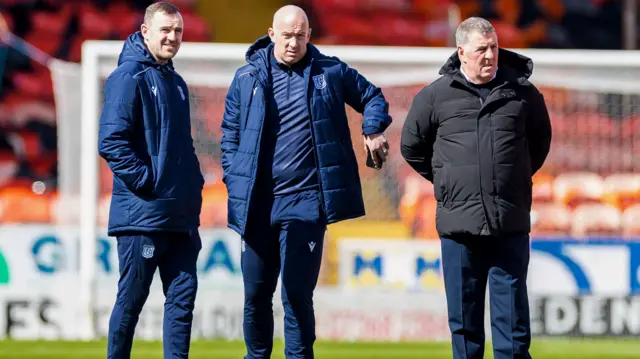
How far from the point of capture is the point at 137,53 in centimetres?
597

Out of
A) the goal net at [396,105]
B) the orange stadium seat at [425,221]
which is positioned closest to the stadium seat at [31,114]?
the goal net at [396,105]

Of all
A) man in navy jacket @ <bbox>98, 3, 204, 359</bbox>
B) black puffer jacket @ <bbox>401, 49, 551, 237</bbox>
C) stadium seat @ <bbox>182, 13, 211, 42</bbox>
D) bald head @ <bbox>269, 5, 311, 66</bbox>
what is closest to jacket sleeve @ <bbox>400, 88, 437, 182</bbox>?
black puffer jacket @ <bbox>401, 49, 551, 237</bbox>

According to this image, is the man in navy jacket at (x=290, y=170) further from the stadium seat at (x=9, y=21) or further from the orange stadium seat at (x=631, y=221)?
the stadium seat at (x=9, y=21)

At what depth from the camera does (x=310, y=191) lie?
19.3 feet

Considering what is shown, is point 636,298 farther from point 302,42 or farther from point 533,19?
A: point 533,19

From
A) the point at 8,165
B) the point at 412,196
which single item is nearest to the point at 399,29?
the point at 8,165

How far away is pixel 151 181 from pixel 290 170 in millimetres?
651

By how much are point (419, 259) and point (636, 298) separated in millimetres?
1706

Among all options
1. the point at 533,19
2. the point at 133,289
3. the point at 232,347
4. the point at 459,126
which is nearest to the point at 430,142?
the point at 459,126

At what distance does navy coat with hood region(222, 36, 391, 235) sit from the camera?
19.2 feet

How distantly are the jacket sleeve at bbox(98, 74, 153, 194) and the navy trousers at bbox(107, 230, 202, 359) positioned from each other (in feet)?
0.87

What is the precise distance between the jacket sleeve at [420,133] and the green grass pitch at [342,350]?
95.5 inches

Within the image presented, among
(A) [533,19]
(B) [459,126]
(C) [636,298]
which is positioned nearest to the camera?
(B) [459,126]

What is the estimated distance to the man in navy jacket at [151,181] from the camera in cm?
582
